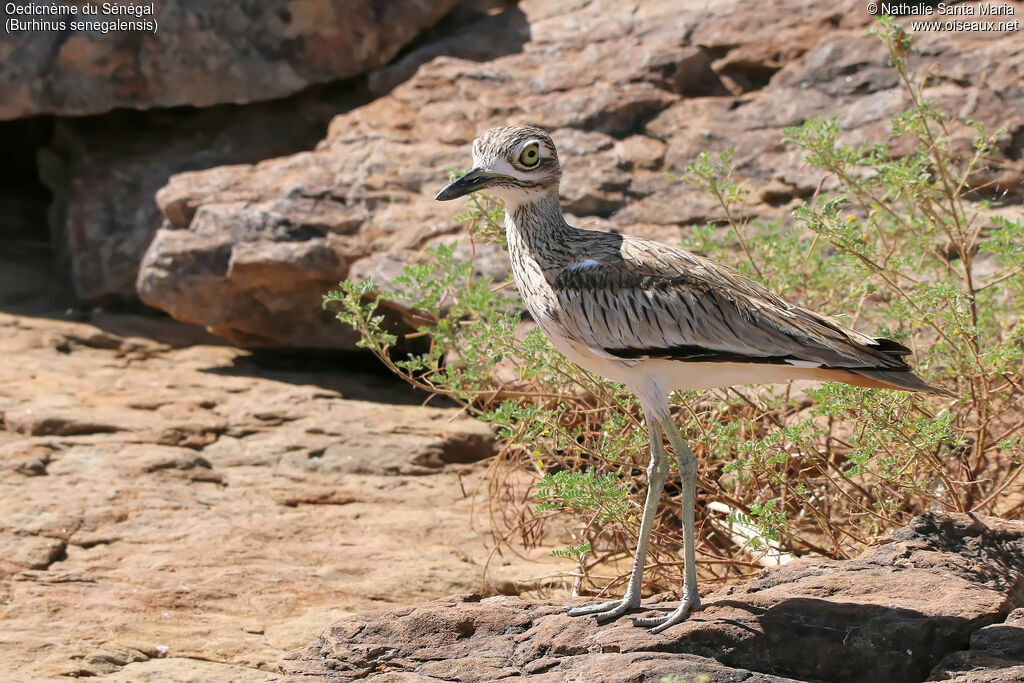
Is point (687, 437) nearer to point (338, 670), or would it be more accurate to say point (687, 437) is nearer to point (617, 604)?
point (617, 604)

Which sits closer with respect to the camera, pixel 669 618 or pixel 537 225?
pixel 669 618

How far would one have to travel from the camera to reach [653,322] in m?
4.00

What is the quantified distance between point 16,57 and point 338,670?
7.16m

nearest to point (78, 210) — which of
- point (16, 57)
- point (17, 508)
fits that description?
point (16, 57)

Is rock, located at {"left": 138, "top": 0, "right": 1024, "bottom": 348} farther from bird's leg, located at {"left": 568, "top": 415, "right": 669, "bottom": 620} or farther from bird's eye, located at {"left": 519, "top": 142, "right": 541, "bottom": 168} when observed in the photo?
bird's leg, located at {"left": 568, "top": 415, "right": 669, "bottom": 620}

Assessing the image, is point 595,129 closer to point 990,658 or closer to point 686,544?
point 686,544

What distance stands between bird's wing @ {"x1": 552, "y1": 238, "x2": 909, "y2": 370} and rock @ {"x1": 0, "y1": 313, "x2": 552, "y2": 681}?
1.22m

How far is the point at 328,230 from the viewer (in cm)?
→ 788

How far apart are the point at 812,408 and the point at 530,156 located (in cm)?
180

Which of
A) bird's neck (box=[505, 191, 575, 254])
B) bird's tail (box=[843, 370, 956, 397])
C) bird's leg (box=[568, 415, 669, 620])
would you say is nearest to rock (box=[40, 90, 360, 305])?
bird's neck (box=[505, 191, 575, 254])

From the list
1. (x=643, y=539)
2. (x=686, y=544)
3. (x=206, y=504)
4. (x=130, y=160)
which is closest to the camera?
(x=686, y=544)

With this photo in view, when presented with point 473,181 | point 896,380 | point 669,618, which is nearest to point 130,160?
point 473,181

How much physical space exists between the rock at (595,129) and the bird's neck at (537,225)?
2.82 meters

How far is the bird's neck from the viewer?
4293mm
